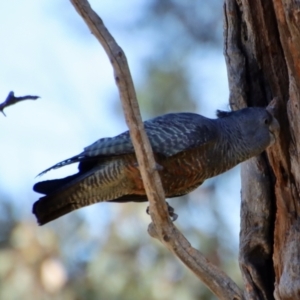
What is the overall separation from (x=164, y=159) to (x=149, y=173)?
0.93 m

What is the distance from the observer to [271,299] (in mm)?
4020

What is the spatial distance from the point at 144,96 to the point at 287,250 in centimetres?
656

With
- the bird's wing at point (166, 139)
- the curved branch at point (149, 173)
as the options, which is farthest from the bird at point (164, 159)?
the curved branch at point (149, 173)

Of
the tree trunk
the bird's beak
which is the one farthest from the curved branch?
the bird's beak

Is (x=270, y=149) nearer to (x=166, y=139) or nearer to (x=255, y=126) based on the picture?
(x=255, y=126)

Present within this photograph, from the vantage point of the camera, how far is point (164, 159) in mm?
4094

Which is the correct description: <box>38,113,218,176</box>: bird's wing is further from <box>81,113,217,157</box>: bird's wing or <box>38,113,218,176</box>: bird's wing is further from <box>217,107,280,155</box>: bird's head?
<box>217,107,280,155</box>: bird's head

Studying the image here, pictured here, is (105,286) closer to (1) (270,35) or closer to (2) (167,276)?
(2) (167,276)

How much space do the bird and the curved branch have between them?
2.11 ft

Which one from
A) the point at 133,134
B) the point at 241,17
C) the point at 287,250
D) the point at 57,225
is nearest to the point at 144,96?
the point at 57,225

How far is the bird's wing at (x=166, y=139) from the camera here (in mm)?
4051

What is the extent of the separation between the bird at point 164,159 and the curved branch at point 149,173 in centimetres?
64

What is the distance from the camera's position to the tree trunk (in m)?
3.77

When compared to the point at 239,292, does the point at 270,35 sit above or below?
above
